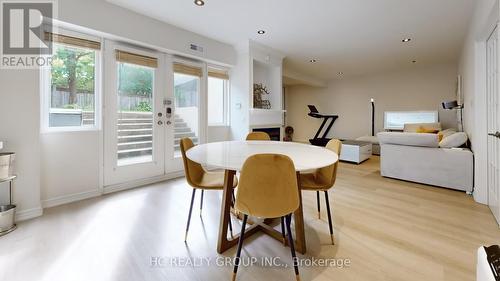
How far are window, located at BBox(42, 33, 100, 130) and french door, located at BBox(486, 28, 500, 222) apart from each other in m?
4.41

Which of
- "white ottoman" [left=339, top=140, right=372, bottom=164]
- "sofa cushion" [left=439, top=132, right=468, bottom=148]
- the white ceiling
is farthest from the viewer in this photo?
"white ottoman" [left=339, top=140, right=372, bottom=164]

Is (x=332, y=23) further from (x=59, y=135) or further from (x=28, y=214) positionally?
(x=28, y=214)

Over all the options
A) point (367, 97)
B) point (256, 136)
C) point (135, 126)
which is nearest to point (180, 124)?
point (135, 126)

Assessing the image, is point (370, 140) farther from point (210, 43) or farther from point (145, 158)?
point (145, 158)

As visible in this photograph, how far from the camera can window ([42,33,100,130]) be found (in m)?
2.50

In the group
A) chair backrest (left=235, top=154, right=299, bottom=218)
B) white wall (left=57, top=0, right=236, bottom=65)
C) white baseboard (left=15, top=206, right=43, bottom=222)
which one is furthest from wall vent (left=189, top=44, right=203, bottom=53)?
chair backrest (left=235, top=154, right=299, bottom=218)

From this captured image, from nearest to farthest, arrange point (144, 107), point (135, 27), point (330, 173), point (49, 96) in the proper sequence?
point (330, 173) < point (49, 96) < point (135, 27) < point (144, 107)

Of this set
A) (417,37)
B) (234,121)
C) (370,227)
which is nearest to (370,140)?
(417,37)

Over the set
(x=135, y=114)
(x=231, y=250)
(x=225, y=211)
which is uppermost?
(x=135, y=114)

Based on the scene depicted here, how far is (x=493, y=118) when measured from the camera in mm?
2268

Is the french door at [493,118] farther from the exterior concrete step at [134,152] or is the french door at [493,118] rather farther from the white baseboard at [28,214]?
the white baseboard at [28,214]

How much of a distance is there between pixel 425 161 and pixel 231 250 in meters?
3.19

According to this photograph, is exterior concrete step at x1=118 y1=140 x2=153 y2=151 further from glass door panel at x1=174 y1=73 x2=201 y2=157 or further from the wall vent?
Answer: the wall vent

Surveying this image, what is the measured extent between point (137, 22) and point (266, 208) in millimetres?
3126
